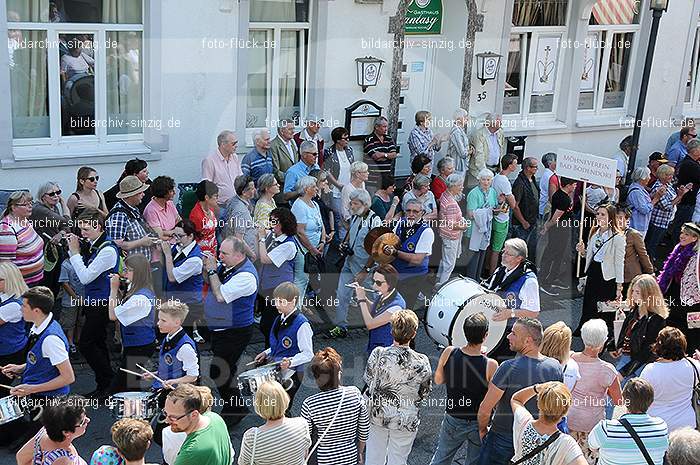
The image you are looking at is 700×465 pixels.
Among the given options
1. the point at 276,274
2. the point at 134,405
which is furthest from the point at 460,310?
the point at 134,405

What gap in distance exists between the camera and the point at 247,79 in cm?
1170

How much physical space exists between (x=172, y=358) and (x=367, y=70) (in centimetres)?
637

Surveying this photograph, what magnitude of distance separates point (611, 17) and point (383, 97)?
15.3 feet

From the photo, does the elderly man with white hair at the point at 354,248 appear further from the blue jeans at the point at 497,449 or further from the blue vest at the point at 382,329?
the blue jeans at the point at 497,449

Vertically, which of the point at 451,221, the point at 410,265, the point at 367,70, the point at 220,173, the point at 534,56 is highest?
the point at 534,56

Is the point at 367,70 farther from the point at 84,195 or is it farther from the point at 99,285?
the point at 99,285

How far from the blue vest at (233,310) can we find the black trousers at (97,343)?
104cm

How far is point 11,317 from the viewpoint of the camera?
706cm

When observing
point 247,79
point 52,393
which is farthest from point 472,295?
point 247,79

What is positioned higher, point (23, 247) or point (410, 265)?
point (23, 247)

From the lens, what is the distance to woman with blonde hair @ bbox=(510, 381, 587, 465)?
5492 millimetres

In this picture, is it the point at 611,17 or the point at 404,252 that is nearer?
the point at 404,252

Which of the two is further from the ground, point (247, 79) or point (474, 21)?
point (474, 21)

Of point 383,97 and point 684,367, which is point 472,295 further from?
point 383,97
